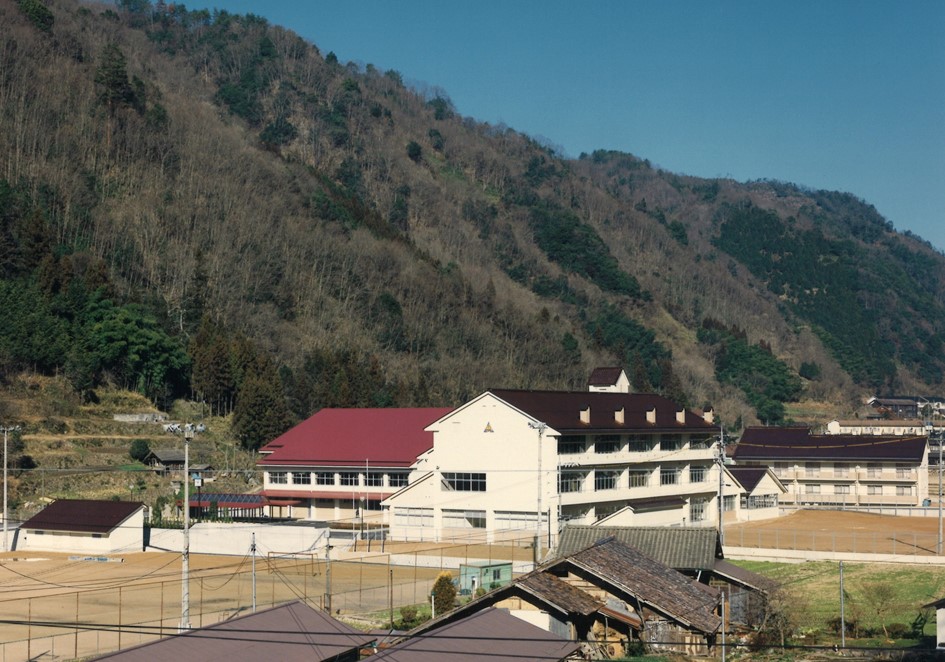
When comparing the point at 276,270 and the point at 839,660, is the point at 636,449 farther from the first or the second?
the point at 276,270

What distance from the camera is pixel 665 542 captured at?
36031 millimetres

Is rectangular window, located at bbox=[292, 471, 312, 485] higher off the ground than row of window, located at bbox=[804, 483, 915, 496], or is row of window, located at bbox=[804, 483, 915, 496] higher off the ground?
rectangular window, located at bbox=[292, 471, 312, 485]

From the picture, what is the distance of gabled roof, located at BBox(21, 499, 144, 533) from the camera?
164 ft

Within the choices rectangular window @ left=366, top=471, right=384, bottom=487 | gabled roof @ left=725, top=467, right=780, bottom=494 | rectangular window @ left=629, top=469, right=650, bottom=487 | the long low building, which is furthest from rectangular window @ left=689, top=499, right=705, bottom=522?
the long low building

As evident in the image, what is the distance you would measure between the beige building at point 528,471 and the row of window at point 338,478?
3086 millimetres

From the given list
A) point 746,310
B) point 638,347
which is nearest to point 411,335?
point 638,347

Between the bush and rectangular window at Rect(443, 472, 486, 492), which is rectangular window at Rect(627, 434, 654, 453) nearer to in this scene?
rectangular window at Rect(443, 472, 486, 492)

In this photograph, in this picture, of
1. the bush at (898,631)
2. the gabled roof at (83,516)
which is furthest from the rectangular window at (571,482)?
the bush at (898,631)

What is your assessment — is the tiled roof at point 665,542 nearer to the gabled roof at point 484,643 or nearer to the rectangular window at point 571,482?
the gabled roof at point 484,643

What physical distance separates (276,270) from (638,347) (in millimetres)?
46844

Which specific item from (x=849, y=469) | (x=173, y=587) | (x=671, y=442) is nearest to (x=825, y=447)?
(x=849, y=469)

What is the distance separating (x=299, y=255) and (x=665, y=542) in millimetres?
71423

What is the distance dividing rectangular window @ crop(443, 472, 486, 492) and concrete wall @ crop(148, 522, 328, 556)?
702 centimetres

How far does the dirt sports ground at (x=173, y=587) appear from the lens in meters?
32.3
